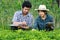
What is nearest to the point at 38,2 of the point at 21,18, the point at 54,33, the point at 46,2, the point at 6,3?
the point at 46,2

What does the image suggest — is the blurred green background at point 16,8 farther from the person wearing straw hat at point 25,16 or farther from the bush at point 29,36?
the bush at point 29,36

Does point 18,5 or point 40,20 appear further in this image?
point 18,5

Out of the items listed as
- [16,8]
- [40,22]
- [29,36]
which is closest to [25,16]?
[40,22]

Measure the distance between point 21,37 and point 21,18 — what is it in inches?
108

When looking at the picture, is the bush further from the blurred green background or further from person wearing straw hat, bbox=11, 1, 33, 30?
the blurred green background

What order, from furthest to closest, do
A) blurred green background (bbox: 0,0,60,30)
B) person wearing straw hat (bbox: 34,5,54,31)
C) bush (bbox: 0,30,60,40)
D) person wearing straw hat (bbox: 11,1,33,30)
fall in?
1. blurred green background (bbox: 0,0,60,30)
2. person wearing straw hat (bbox: 11,1,33,30)
3. person wearing straw hat (bbox: 34,5,54,31)
4. bush (bbox: 0,30,60,40)

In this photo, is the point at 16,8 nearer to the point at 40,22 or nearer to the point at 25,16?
the point at 25,16

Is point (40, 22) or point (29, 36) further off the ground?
point (29, 36)

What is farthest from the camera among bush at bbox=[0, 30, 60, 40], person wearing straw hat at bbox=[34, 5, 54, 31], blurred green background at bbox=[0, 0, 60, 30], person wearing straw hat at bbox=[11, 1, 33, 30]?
blurred green background at bbox=[0, 0, 60, 30]

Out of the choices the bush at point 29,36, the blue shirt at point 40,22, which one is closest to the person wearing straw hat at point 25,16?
the blue shirt at point 40,22

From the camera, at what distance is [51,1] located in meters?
10.2

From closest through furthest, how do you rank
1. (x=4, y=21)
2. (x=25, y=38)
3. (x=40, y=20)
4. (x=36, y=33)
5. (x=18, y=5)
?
(x=25, y=38) → (x=36, y=33) → (x=40, y=20) → (x=4, y=21) → (x=18, y=5)

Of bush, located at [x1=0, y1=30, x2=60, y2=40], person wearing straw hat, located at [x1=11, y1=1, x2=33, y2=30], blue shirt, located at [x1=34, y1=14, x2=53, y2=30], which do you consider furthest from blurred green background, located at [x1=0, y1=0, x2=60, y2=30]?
bush, located at [x1=0, y1=30, x2=60, y2=40]

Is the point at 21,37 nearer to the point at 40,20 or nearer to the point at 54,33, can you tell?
the point at 54,33
